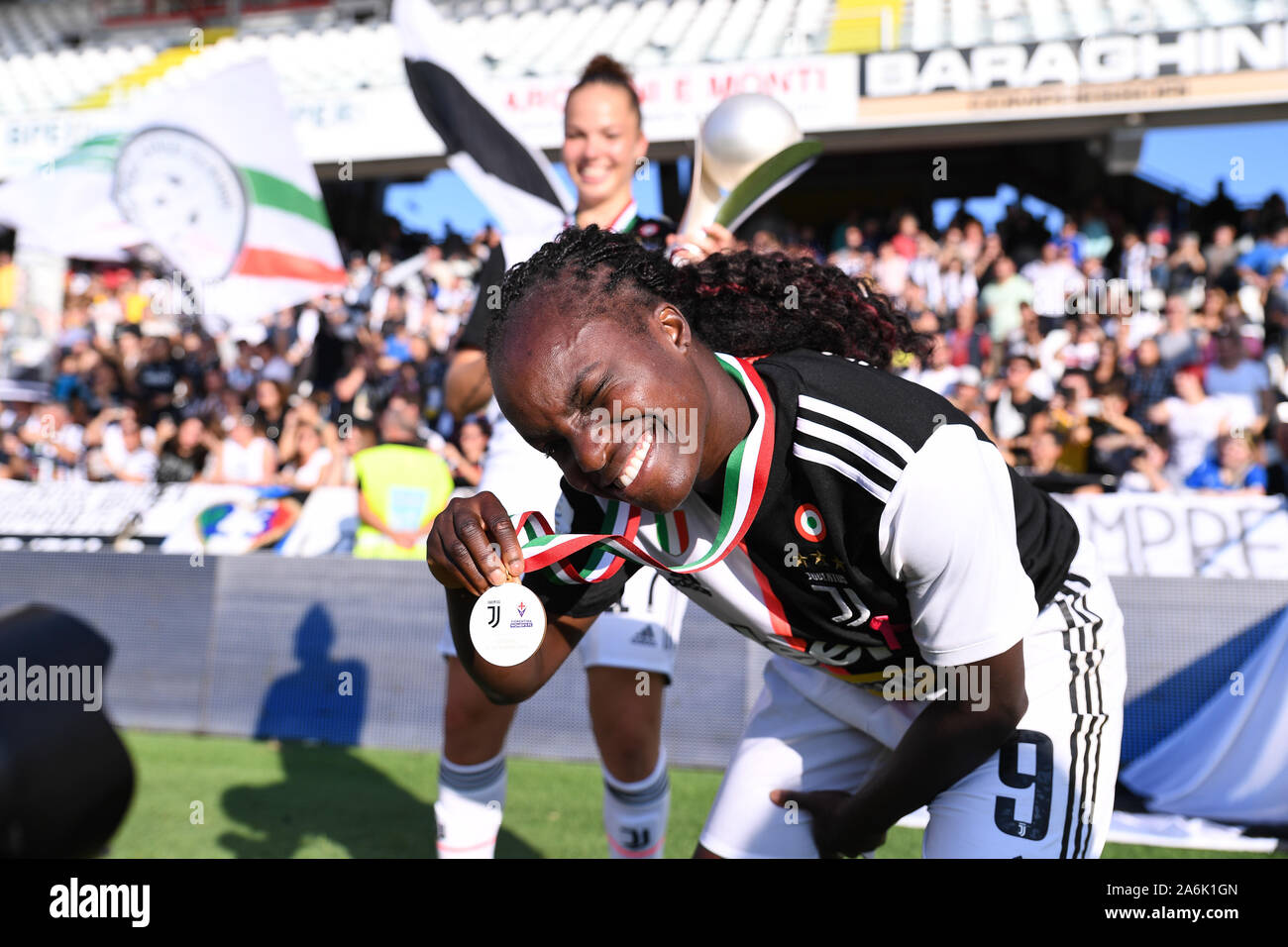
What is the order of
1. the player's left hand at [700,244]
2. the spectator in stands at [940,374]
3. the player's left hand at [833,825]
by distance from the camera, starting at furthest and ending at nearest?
the spectator in stands at [940,374] < the player's left hand at [700,244] < the player's left hand at [833,825]

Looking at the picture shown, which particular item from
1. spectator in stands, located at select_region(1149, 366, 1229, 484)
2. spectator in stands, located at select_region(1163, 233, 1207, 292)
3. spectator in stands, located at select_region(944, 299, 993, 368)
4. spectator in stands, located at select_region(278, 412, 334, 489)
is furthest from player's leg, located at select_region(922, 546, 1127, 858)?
spectator in stands, located at select_region(1163, 233, 1207, 292)

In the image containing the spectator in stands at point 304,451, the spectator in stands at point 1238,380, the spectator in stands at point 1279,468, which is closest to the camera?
the spectator in stands at point 1279,468

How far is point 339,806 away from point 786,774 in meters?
3.00

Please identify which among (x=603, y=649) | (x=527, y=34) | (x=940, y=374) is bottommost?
(x=603, y=649)

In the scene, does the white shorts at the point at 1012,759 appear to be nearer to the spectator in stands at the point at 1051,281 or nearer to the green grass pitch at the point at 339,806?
the green grass pitch at the point at 339,806

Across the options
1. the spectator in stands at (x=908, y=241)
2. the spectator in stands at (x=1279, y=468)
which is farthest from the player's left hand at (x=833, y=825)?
the spectator in stands at (x=908, y=241)

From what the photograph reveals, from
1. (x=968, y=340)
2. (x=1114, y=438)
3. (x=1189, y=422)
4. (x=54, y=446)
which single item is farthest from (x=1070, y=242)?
(x=54, y=446)

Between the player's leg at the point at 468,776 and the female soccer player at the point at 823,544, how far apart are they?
1.06 m

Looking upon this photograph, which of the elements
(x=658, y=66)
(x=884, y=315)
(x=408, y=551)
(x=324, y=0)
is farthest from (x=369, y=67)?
(x=884, y=315)

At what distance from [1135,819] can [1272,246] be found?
7898 mm

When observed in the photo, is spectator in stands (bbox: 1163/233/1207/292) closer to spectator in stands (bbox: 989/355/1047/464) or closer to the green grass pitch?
spectator in stands (bbox: 989/355/1047/464)

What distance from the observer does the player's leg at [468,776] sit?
322cm

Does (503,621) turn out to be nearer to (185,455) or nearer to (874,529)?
(874,529)

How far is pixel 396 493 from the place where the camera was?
7.15 m
